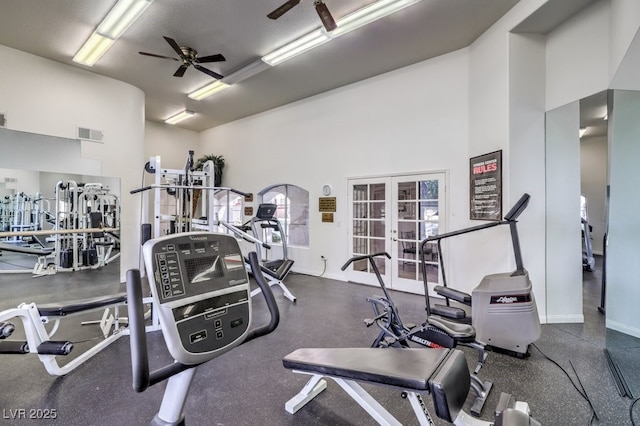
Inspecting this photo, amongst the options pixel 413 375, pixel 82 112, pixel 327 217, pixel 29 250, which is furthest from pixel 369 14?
pixel 29 250

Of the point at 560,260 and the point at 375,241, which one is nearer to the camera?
the point at 560,260

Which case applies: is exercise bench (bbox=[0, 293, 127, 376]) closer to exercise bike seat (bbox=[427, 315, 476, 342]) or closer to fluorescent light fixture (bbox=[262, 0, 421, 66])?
exercise bike seat (bbox=[427, 315, 476, 342])

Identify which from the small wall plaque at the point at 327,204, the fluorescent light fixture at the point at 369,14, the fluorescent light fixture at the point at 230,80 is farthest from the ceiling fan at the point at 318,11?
the small wall plaque at the point at 327,204

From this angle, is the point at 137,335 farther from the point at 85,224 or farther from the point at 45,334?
the point at 85,224

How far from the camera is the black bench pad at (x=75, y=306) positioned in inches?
103

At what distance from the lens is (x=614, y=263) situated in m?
3.03

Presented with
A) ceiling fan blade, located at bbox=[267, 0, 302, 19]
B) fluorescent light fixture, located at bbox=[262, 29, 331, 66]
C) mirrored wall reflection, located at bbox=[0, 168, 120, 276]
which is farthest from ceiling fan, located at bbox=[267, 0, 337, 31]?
mirrored wall reflection, located at bbox=[0, 168, 120, 276]

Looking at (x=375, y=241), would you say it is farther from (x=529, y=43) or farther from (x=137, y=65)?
(x=137, y=65)

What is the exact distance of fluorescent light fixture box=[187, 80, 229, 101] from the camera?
224 inches

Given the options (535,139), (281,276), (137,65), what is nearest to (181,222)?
(281,276)

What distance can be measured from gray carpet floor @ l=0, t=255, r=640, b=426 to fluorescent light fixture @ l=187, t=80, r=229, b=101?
4.40 meters

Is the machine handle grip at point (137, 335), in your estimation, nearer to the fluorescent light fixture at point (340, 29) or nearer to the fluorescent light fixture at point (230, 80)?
the fluorescent light fixture at point (340, 29)

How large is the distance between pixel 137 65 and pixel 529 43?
586 centimetres

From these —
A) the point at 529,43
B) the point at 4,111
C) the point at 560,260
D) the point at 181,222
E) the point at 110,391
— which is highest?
the point at 529,43
